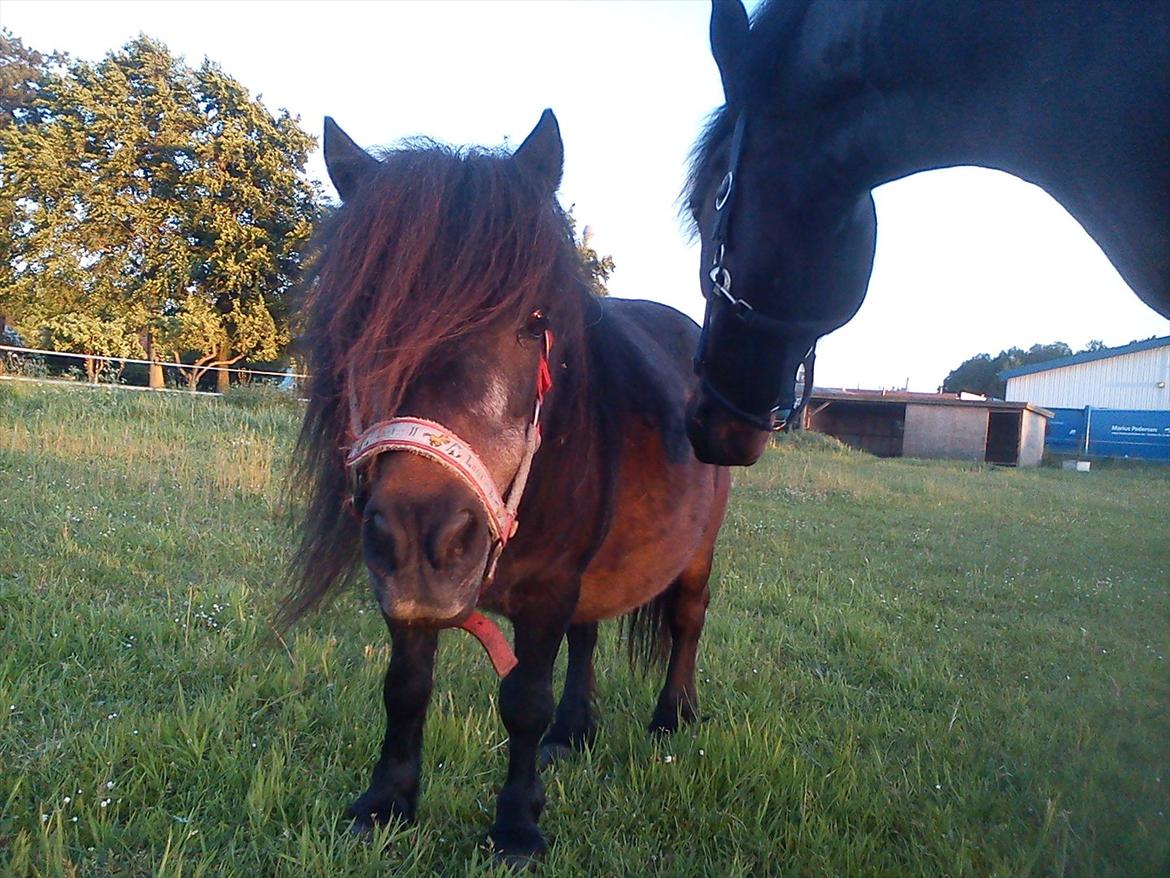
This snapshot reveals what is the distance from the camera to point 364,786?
238cm

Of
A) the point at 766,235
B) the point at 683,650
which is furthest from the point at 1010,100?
the point at 683,650

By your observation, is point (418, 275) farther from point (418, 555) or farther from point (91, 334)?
point (91, 334)

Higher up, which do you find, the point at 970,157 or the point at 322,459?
the point at 970,157

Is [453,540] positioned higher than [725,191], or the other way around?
[725,191]

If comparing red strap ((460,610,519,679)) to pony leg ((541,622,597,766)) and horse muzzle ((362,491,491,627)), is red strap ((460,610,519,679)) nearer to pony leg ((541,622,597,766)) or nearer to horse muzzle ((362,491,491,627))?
horse muzzle ((362,491,491,627))

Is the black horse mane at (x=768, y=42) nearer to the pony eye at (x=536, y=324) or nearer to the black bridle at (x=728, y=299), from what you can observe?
the black bridle at (x=728, y=299)

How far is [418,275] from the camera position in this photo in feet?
5.51

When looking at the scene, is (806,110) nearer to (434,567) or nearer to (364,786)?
(434,567)

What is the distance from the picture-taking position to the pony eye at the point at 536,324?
71.1 inches

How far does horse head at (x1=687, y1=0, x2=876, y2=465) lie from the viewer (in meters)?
1.78

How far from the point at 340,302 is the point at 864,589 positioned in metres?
5.03

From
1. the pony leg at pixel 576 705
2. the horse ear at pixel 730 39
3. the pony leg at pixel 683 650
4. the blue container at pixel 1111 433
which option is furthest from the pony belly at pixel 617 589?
the blue container at pixel 1111 433

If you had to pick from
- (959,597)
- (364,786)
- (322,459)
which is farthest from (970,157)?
(959,597)

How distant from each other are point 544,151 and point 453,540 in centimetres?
116
